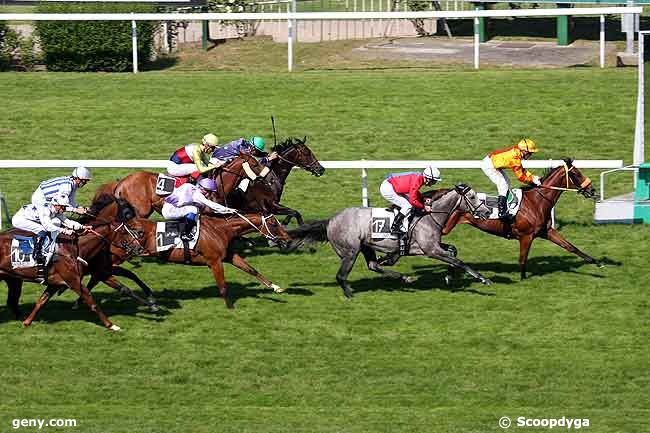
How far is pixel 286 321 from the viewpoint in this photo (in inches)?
533

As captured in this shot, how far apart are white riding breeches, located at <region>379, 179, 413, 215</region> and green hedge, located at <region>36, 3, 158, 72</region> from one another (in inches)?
420

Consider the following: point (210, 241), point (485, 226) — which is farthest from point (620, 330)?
point (210, 241)

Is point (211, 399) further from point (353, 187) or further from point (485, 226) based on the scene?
point (353, 187)

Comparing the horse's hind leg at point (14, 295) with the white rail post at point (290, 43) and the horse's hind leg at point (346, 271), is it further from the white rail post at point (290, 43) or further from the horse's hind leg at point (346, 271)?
the white rail post at point (290, 43)

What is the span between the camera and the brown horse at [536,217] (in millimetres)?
14984

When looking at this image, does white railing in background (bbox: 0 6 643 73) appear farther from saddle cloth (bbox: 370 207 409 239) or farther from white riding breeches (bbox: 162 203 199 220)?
white riding breeches (bbox: 162 203 199 220)

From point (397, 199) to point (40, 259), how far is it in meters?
3.82

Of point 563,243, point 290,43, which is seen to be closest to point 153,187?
point 563,243

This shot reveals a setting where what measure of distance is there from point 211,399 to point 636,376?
3.72 metres

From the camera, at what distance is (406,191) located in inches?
567

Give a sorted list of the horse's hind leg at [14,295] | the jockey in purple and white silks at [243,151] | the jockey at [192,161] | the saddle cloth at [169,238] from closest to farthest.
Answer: the horse's hind leg at [14,295] → the saddle cloth at [169,238] → the jockey at [192,161] → the jockey in purple and white silks at [243,151]

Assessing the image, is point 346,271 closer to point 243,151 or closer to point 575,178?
point 243,151

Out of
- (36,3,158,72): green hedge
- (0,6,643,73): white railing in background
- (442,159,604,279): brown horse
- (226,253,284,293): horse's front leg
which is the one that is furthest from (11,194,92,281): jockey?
(36,3,158,72): green hedge

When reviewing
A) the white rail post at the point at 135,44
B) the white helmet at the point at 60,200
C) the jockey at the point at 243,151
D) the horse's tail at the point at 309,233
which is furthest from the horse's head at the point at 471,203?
the white rail post at the point at 135,44
